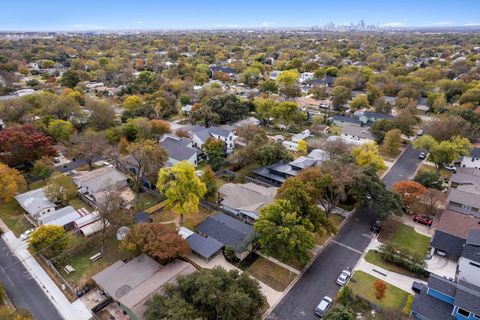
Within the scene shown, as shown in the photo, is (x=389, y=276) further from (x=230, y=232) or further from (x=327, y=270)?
(x=230, y=232)

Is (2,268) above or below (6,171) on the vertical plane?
below

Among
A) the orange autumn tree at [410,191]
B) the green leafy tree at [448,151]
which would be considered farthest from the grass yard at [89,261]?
the green leafy tree at [448,151]

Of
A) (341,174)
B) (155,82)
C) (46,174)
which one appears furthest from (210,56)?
(341,174)

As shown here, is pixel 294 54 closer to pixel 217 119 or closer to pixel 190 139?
pixel 217 119

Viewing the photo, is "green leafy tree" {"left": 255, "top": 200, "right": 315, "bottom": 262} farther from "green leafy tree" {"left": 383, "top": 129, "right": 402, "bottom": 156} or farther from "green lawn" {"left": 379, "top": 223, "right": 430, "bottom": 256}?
"green leafy tree" {"left": 383, "top": 129, "right": 402, "bottom": 156}

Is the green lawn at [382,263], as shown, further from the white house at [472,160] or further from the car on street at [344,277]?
the white house at [472,160]

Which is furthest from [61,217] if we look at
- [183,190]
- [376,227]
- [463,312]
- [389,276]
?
[463,312]
